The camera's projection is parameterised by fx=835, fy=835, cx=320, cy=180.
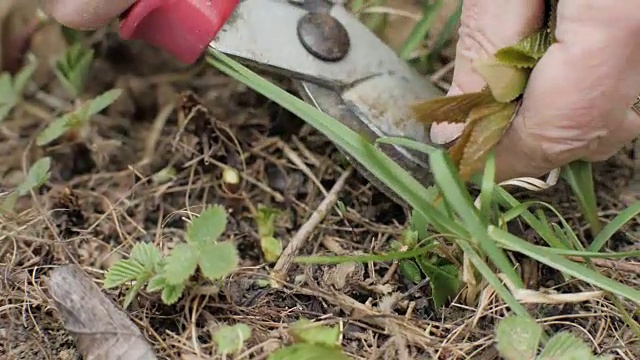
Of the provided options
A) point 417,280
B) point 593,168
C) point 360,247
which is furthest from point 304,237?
point 593,168

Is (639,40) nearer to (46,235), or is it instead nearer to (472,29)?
(472,29)

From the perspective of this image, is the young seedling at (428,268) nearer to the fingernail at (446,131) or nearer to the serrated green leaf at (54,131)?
the fingernail at (446,131)

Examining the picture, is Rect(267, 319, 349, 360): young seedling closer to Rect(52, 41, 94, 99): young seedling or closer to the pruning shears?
the pruning shears

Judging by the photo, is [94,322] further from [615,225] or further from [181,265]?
[615,225]

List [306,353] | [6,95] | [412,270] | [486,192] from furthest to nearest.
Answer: [6,95] → [412,270] → [486,192] → [306,353]

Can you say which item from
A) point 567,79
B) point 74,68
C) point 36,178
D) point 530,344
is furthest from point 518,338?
point 74,68

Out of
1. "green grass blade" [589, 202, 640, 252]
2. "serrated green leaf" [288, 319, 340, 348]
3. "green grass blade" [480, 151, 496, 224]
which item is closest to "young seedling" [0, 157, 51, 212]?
"serrated green leaf" [288, 319, 340, 348]

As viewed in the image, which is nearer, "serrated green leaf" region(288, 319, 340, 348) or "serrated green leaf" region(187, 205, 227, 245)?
A: "serrated green leaf" region(288, 319, 340, 348)
